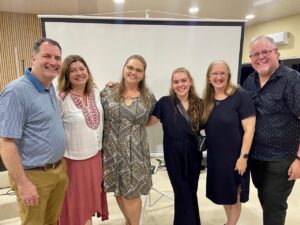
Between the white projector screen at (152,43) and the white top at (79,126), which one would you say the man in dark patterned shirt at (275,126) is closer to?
the white projector screen at (152,43)

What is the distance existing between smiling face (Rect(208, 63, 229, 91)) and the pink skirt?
0.99 m

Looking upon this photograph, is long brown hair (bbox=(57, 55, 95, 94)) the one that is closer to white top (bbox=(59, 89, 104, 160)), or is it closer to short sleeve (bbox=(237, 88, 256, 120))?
white top (bbox=(59, 89, 104, 160))

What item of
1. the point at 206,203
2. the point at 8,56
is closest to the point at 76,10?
the point at 8,56

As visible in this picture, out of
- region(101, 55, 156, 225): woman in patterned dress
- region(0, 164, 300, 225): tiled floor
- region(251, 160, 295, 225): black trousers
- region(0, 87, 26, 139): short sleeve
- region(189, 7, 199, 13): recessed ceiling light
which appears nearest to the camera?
region(0, 87, 26, 139): short sleeve

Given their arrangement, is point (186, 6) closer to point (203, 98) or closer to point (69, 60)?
point (203, 98)

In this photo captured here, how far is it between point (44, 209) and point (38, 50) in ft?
3.11

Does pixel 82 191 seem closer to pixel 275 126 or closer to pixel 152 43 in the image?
pixel 275 126

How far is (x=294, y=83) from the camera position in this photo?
1551 millimetres

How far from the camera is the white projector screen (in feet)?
7.68

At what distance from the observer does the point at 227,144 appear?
5.80ft

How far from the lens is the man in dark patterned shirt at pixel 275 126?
5.19ft

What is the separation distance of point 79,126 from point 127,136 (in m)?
0.34

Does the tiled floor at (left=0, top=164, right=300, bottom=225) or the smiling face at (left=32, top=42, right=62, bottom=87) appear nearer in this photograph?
the smiling face at (left=32, top=42, right=62, bottom=87)

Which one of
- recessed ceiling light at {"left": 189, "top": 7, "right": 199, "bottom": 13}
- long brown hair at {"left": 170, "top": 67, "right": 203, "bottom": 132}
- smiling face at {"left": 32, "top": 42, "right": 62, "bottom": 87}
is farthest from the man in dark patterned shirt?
recessed ceiling light at {"left": 189, "top": 7, "right": 199, "bottom": 13}
